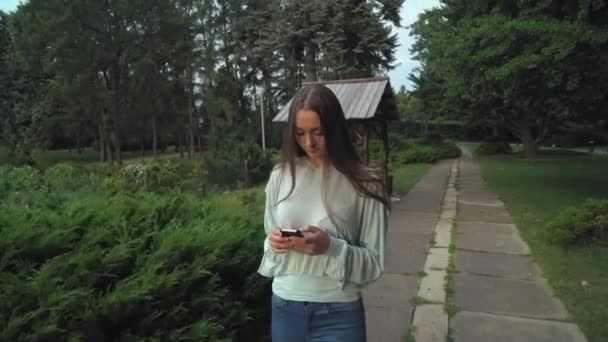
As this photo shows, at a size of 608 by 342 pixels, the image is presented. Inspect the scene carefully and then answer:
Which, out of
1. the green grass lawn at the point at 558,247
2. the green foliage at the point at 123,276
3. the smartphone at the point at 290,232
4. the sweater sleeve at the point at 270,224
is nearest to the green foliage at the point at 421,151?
the green grass lawn at the point at 558,247

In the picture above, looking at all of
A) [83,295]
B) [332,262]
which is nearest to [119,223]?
[83,295]

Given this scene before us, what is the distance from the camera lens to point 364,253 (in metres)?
1.61

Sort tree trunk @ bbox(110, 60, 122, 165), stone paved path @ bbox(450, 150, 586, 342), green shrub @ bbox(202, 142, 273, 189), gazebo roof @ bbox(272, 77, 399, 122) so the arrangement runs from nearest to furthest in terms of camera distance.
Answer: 1. stone paved path @ bbox(450, 150, 586, 342)
2. gazebo roof @ bbox(272, 77, 399, 122)
3. green shrub @ bbox(202, 142, 273, 189)
4. tree trunk @ bbox(110, 60, 122, 165)

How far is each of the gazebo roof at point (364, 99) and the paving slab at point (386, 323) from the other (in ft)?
16.2

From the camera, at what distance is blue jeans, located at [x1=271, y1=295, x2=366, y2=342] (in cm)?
165

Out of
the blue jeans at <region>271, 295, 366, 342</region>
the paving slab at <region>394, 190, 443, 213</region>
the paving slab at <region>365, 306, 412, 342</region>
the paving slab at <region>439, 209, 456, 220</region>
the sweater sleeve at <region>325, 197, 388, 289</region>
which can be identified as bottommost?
the paving slab at <region>439, 209, 456, 220</region>

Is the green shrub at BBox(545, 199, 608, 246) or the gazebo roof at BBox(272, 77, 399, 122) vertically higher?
the gazebo roof at BBox(272, 77, 399, 122)

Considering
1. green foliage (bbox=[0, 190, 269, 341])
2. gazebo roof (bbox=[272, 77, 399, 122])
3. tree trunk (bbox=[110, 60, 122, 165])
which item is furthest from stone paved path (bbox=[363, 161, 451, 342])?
tree trunk (bbox=[110, 60, 122, 165])

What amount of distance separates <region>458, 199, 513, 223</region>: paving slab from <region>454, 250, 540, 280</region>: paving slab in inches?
100

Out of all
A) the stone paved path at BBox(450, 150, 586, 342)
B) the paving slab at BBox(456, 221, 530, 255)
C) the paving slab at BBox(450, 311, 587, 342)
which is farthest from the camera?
the paving slab at BBox(456, 221, 530, 255)

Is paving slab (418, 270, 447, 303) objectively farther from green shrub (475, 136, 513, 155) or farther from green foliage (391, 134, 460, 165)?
green shrub (475, 136, 513, 155)

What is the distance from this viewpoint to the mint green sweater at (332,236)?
160 cm

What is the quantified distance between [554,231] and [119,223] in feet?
19.0

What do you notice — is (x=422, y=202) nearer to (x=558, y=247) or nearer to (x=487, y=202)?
(x=487, y=202)
